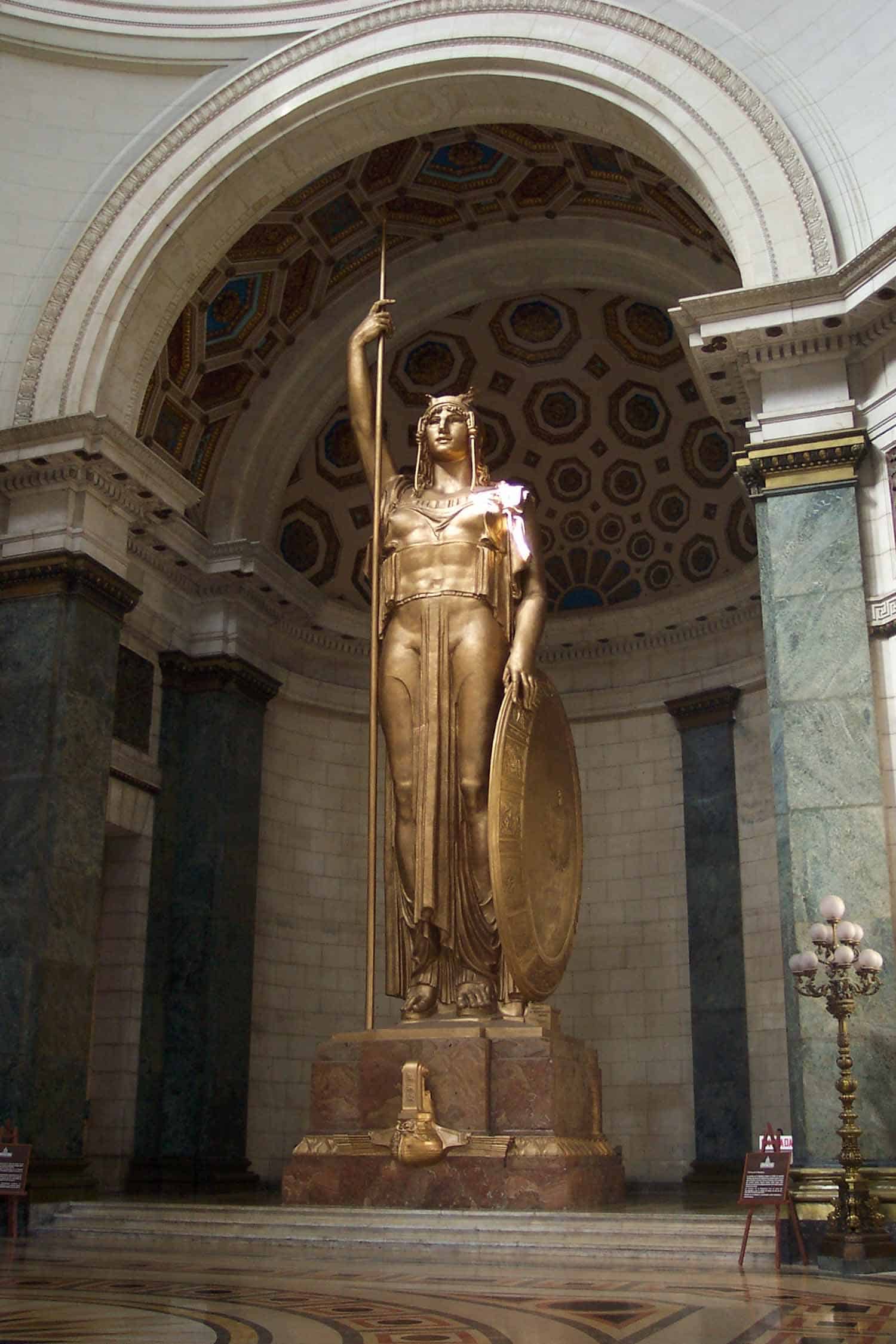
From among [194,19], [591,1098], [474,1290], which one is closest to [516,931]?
[591,1098]

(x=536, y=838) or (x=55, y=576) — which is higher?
(x=55, y=576)

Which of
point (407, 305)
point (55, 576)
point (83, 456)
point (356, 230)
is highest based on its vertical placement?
point (356, 230)

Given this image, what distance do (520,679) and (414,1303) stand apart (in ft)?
15.3

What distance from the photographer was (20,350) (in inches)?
433

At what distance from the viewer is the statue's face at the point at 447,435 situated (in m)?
9.77

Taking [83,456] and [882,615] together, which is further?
[83,456]

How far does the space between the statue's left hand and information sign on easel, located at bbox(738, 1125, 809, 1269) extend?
3258 mm

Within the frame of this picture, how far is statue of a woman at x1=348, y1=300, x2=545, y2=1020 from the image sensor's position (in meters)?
8.95

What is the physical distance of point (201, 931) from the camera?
1188 cm

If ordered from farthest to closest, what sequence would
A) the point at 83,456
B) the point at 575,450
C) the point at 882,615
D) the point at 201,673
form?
the point at 575,450, the point at 201,673, the point at 83,456, the point at 882,615

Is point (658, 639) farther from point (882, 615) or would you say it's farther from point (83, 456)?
point (83, 456)

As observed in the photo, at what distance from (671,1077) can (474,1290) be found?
311 inches

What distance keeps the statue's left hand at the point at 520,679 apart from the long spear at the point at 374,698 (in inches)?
34.0

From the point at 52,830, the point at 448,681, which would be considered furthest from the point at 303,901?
the point at 448,681
